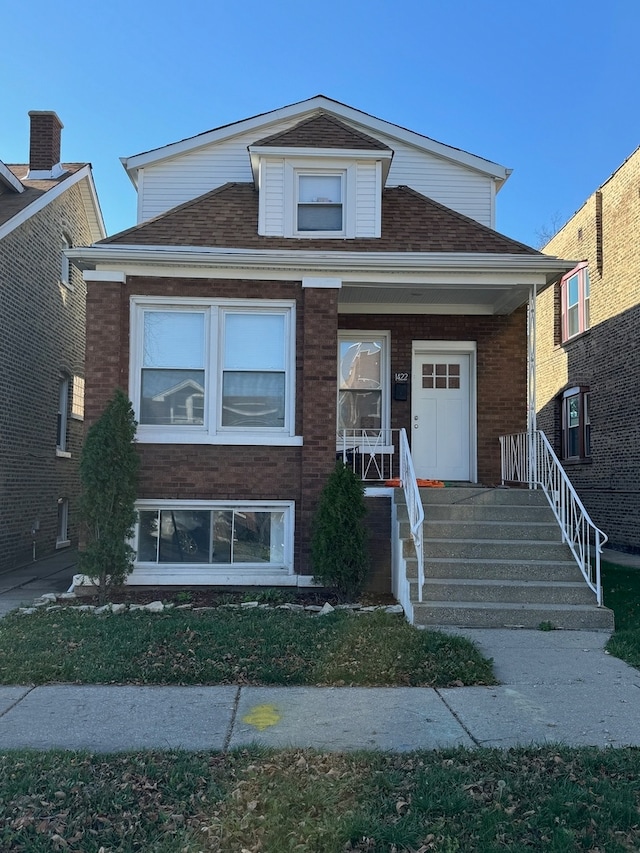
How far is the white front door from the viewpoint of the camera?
1124 centimetres

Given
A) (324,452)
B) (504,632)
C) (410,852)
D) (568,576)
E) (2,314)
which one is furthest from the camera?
(2,314)

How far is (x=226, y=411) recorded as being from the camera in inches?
373

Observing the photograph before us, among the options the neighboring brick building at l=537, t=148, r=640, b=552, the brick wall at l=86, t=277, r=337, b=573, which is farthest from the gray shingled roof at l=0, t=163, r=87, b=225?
the neighboring brick building at l=537, t=148, r=640, b=552

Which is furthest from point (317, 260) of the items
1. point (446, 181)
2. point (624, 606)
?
point (624, 606)

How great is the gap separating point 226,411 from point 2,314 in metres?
4.65

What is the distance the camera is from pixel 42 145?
14.4 metres

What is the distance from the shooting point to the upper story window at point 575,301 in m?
17.2

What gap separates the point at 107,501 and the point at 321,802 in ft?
18.2

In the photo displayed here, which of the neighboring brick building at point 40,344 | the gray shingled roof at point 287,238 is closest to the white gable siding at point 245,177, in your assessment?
the gray shingled roof at point 287,238

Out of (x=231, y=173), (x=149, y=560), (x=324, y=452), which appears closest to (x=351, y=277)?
(x=324, y=452)

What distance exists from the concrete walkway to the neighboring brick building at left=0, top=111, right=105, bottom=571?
24.2 ft

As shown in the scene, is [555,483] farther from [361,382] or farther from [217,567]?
[217,567]

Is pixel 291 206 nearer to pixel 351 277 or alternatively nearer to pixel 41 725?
pixel 351 277

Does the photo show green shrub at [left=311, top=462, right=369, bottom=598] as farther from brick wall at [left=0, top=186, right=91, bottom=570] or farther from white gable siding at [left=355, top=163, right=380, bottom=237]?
brick wall at [left=0, top=186, right=91, bottom=570]
